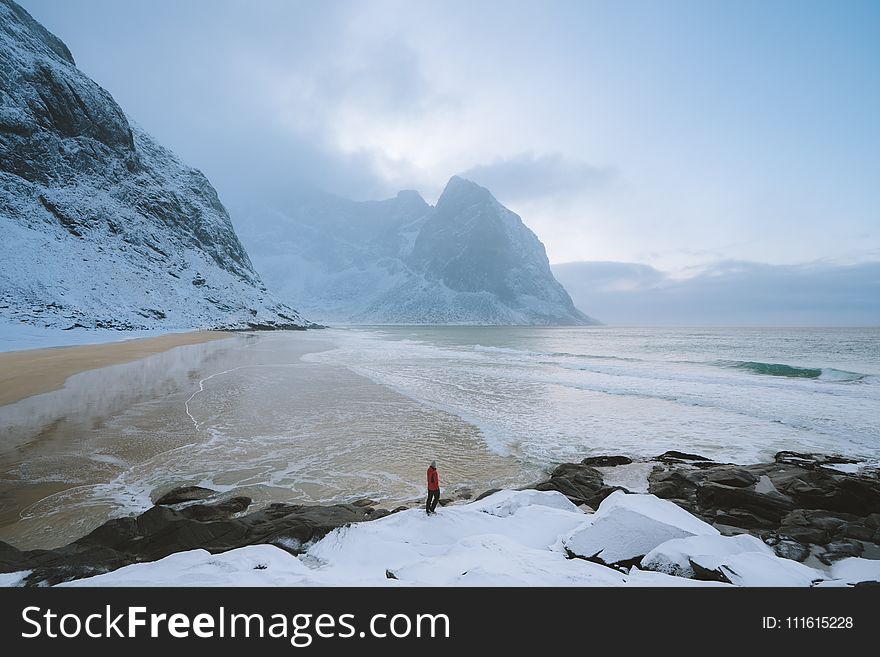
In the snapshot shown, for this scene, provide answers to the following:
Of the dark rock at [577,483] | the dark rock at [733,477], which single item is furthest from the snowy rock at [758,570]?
the dark rock at [733,477]

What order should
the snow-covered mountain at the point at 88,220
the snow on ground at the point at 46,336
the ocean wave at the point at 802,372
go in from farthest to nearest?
1. the snow-covered mountain at the point at 88,220
2. the snow on ground at the point at 46,336
3. the ocean wave at the point at 802,372

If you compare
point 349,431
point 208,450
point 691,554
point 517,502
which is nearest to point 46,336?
point 208,450

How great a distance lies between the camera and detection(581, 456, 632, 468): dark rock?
43.5 ft

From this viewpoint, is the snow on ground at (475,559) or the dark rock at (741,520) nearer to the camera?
the snow on ground at (475,559)

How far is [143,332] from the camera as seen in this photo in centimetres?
6975

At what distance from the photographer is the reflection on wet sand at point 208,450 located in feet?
32.0

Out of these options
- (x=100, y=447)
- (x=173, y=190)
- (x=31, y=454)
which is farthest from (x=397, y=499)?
(x=173, y=190)

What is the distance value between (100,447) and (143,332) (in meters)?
70.2

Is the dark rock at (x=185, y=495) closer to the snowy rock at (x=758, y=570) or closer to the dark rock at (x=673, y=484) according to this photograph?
the snowy rock at (x=758, y=570)

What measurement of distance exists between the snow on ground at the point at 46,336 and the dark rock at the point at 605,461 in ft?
177

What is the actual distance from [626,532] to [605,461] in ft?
24.0

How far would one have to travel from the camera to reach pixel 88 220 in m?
88.5

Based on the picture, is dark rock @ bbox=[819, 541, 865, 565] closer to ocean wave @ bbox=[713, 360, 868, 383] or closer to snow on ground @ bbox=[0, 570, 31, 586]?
snow on ground @ bbox=[0, 570, 31, 586]
